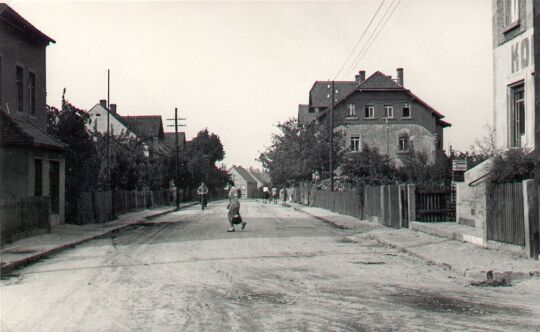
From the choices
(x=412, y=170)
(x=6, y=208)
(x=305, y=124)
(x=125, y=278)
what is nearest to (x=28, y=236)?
(x=6, y=208)

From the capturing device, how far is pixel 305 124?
169 ft

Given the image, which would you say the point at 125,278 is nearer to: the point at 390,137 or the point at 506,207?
the point at 506,207

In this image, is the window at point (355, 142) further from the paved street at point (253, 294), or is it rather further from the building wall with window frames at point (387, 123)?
the paved street at point (253, 294)

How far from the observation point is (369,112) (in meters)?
59.2

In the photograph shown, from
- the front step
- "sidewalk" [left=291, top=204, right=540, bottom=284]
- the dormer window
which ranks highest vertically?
the dormer window

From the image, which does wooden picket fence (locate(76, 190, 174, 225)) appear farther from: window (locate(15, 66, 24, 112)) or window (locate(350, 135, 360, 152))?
window (locate(350, 135, 360, 152))

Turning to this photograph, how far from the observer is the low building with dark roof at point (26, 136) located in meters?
19.0

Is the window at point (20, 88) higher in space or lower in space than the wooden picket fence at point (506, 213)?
higher

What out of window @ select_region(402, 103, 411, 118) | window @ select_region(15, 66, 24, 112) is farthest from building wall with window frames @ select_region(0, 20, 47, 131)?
window @ select_region(402, 103, 411, 118)

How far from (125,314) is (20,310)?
1.34 m

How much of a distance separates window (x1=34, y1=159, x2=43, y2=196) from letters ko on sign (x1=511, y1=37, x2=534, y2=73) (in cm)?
1543

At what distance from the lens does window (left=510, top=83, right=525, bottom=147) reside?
666 inches

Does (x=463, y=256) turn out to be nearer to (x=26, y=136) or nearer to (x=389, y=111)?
(x=26, y=136)

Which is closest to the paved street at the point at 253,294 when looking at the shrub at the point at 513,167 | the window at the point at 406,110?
the shrub at the point at 513,167
